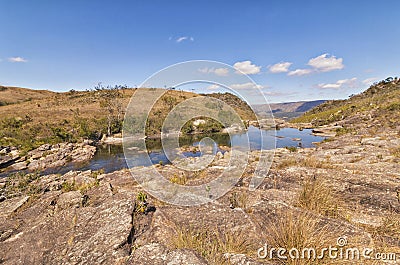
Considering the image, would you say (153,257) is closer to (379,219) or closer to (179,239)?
(179,239)

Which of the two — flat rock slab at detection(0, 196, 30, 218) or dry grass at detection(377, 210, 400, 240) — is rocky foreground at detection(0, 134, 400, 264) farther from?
flat rock slab at detection(0, 196, 30, 218)

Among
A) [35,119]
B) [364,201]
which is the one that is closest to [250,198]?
[364,201]

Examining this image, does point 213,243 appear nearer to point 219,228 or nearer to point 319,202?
point 219,228

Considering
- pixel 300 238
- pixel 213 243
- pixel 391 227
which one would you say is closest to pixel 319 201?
pixel 391 227

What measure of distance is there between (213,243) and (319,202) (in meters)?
2.79

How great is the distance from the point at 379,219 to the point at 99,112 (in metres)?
68.8

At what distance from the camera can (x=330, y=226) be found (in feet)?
11.6

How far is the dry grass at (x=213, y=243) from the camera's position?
119 inches

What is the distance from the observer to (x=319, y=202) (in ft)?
15.1

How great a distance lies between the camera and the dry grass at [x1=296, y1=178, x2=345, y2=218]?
4.45 metres

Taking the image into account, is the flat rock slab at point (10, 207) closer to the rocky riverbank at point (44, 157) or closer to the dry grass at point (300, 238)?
the dry grass at point (300, 238)

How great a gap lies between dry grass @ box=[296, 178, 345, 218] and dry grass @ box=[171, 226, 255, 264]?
6.43 ft

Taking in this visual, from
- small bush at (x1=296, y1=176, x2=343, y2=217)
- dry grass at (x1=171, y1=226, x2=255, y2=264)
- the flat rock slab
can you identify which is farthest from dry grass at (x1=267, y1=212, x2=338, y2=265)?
the flat rock slab

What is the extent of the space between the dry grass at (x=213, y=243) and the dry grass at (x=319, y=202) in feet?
6.43
